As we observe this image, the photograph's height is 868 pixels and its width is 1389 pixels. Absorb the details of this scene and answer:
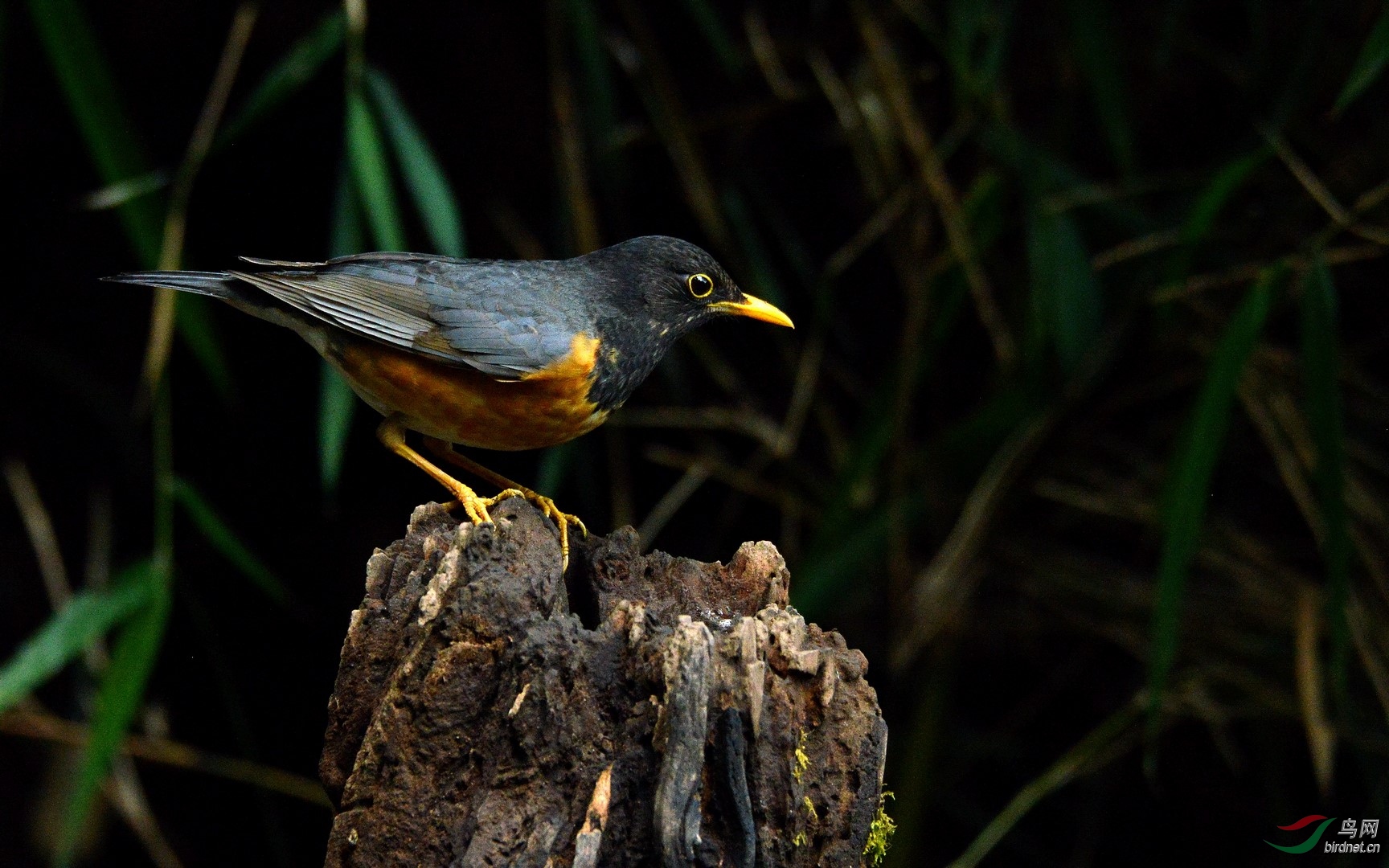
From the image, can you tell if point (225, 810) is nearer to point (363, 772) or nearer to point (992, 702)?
point (992, 702)

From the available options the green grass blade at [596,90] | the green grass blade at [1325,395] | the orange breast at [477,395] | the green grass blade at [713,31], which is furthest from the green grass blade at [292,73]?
the green grass blade at [1325,395]

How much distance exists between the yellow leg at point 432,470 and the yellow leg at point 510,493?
0.04 meters

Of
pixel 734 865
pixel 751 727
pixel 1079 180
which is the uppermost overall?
pixel 1079 180

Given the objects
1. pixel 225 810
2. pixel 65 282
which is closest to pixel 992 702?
pixel 225 810

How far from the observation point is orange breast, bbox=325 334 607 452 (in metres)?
3.23

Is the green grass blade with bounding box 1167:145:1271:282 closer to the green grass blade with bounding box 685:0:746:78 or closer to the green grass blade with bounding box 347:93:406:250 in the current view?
the green grass blade with bounding box 685:0:746:78

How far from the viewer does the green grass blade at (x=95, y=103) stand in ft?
12.6

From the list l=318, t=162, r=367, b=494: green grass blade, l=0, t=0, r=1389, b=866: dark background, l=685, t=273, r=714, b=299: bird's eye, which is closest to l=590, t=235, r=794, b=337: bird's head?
l=685, t=273, r=714, b=299: bird's eye

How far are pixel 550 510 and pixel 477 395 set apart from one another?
15.3 inches

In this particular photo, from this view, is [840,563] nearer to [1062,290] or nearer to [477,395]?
[1062,290]

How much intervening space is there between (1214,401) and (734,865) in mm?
2401

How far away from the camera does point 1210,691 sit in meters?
5.20

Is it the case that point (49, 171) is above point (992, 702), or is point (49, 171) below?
above

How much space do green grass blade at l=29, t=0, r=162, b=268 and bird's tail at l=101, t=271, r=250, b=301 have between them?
2.68 feet
